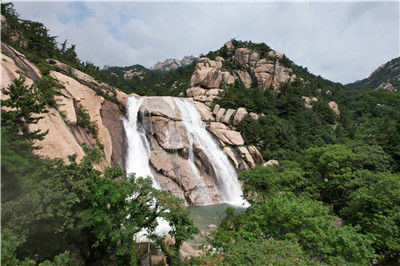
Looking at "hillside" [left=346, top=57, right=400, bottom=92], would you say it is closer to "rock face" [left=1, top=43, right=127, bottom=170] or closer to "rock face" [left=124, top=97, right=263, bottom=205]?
"rock face" [left=124, top=97, right=263, bottom=205]

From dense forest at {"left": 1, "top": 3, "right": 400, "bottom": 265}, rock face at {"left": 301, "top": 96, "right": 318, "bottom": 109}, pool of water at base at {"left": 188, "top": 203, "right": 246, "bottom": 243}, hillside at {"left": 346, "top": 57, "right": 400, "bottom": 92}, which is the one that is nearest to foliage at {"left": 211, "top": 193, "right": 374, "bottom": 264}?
dense forest at {"left": 1, "top": 3, "right": 400, "bottom": 265}

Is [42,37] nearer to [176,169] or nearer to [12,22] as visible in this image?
[12,22]

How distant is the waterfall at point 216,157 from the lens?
2109 cm

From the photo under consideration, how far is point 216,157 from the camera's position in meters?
23.6

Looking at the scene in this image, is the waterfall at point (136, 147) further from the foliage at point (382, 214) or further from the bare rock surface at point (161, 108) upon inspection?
the foliage at point (382, 214)

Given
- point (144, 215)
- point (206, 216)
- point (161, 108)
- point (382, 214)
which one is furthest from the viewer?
point (161, 108)

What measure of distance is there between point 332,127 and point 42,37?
5736cm

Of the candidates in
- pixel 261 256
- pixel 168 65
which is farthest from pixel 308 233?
pixel 168 65

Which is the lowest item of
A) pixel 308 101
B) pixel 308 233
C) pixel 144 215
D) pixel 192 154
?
A: pixel 308 233

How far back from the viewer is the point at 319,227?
8109 millimetres

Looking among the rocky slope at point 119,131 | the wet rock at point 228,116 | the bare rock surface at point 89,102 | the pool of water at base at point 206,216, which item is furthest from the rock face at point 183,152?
the bare rock surface at point 89,102

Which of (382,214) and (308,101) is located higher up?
(308,101)

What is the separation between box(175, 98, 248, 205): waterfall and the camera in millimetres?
21094

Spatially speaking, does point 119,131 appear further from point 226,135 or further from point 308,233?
point 308,233
